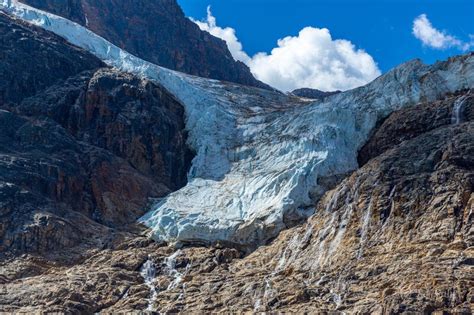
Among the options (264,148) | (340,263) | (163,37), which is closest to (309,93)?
(163,37)

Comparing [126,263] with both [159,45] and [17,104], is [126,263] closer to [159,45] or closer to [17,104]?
[17,104]

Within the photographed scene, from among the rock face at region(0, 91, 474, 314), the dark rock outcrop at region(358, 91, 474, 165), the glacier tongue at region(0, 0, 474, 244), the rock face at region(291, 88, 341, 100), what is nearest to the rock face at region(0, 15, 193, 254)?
the glacier tongue at region(0, 0, 474, 244)

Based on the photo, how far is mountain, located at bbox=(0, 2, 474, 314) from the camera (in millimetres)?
46281

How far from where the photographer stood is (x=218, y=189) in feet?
216

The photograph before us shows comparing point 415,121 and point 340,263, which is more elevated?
point 415,121

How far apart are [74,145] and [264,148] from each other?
16779 mm

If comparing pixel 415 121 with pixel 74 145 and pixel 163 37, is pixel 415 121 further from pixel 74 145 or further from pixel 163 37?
pixel 163 37

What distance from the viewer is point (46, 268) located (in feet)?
174

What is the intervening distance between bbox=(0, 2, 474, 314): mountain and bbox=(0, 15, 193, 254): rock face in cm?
16

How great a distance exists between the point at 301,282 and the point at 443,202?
995 centimetres

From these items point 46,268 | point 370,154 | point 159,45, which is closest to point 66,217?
point 46,268

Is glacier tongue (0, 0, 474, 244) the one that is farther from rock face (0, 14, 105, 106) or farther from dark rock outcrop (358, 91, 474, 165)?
rock face (0, 14, 105, 106)

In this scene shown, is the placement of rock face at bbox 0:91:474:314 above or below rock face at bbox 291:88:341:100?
below

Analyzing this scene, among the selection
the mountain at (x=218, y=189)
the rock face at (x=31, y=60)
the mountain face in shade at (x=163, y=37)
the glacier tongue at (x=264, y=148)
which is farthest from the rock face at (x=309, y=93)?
the rock face at (x=31, y=60)
